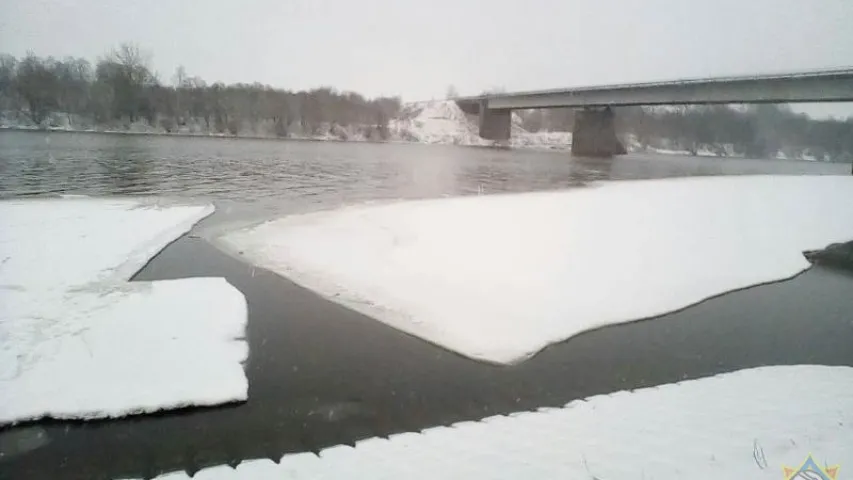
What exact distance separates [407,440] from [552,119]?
49007 millimetres

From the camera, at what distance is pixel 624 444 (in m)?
2.77

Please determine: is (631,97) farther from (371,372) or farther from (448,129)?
(371,372)

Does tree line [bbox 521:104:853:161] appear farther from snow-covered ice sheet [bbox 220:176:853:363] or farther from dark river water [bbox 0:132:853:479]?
snow-covered ice sheet [bbox 220:176:853:363]

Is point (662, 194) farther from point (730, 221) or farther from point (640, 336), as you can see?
point (640, 336)

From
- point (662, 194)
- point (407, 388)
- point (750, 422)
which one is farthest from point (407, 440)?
point (662, 194)

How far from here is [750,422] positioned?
2.99 metres

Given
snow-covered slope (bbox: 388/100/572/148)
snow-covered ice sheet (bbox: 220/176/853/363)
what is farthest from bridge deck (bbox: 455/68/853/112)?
snow-covered slope (bbox: 388/100/572/148)

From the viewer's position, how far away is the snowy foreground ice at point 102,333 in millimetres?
3496

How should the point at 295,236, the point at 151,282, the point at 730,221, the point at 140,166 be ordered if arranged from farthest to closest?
the point at 140,166 → the point at 730,221 → the point at 295,236 → the point at 151,282

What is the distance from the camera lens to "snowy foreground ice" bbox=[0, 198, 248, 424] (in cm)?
350

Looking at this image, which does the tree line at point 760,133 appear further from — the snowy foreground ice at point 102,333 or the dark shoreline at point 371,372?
the snowy foreground ice at point 102,333

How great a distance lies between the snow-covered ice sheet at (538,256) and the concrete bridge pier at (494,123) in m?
19.9

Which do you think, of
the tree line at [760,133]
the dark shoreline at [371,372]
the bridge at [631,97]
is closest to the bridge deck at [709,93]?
the bridge at [631,97]

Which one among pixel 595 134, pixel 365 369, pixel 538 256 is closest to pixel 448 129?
pixel 595 134
